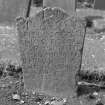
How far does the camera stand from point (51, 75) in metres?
3.50

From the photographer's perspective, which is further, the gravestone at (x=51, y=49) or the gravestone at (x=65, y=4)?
the gravestone at (x=65, y=4)

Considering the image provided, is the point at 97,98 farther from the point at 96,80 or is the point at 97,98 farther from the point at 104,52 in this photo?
the point at 104,52

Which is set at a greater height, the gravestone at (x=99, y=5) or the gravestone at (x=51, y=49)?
the gravestone at (x=99, y=5)

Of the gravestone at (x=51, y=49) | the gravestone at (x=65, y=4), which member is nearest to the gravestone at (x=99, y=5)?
the gravestone at (x=65, y=4)

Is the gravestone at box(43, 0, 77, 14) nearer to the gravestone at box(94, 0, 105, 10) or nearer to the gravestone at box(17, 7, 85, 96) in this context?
the gravestone at box(94, 0, 105, 10)

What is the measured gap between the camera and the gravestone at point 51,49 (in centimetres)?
310

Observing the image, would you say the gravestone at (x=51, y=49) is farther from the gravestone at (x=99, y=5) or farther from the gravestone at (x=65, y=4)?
the gravestone at (x=99, y=5)

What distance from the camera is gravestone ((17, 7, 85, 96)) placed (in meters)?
3.10

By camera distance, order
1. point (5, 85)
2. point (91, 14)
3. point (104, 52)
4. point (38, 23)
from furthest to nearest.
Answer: point (91, 14), point (104, 52), point (5, 85), point (38, 23)

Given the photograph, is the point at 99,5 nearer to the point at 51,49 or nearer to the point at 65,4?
the point at 65,4

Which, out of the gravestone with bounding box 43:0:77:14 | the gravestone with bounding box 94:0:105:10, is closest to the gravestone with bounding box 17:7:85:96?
the gravestone with bounding box 43:0:77:14

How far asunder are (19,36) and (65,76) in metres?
0.85

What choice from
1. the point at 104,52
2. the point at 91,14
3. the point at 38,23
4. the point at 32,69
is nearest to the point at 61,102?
the point at 32,69

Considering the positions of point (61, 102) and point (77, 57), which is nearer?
point (77, 57)
